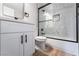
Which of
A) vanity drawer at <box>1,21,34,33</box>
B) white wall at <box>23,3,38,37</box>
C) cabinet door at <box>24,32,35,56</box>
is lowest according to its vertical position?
cabinet door at <box>24,32,35,56</box>

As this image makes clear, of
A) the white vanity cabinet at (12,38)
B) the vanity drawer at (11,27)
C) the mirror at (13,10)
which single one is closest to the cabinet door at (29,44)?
the white vanity cabinet at (12,38)

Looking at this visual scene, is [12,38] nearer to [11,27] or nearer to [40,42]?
[11,27]

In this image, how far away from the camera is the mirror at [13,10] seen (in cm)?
84

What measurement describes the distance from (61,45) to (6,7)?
0.73 metres

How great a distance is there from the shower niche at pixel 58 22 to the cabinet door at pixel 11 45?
0.25 meters

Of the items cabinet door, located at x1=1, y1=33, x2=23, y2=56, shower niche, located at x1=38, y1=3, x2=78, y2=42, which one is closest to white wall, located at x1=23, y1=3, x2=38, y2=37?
shower niche, located at x1=38, y1=3, x2=78, y2=42

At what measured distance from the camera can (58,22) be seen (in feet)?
3.05

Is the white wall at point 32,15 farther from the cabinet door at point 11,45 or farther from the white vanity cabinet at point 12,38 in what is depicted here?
the cabinet door at point 11,45

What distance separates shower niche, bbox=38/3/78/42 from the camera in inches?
35.5

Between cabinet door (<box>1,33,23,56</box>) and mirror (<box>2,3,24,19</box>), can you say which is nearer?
cabinet door (<box>1,33,23,56</box>)

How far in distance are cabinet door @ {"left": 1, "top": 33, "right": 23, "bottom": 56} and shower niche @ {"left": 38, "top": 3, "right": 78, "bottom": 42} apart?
253 mm

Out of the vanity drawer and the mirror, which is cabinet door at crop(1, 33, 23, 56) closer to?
the vanity drawer

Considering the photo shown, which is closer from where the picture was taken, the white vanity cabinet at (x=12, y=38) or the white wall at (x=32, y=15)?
the white vanity cabinet at (x=12, y=38)

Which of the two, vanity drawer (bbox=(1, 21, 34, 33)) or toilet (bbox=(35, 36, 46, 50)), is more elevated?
vanity drawer (bbox=(1, 21, 34, 33))
